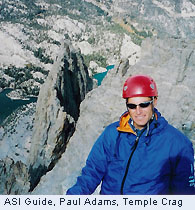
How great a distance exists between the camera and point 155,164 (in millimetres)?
2225

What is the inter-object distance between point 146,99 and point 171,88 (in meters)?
4.56

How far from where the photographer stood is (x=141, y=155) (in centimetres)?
225

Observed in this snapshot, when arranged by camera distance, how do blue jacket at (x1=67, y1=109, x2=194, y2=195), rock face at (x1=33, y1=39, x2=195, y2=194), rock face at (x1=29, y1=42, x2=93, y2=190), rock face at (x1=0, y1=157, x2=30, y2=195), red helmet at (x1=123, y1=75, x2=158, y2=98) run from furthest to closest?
rock face at (x1=29, y1=42, x2=93, y2=190) → rock face at (x1=0, y1=157, x2=30, y2=195) → rock face at (x1=33, y1=39, x2=195, y2=194) → red helmet at (x1=123, y1=75, x2=158, y2=98) → blue jacket at (x1=67, y1=109, x2=194, y2=195)

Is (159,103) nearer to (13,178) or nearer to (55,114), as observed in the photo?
(55,114)

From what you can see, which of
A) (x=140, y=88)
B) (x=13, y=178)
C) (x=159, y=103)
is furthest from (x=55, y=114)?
(x=140, y=88)

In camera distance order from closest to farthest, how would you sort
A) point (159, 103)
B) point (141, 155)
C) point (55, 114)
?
point (141, 155) → point (159, 103) → point (55, 114)

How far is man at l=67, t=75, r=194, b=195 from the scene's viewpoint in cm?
217

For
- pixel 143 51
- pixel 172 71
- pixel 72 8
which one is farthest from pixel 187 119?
pixel 72 8

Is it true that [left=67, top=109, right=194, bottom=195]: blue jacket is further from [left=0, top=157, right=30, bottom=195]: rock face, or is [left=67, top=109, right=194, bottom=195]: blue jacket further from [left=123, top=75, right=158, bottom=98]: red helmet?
[left=0, top=157, right=30, bottom=195]: rock face

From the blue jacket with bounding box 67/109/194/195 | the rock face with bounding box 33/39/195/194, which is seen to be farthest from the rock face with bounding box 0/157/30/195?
the blue jacket with bounding box 67/109/194/195

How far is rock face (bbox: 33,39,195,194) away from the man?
2.71 metres

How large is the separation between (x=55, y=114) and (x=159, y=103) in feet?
19.9

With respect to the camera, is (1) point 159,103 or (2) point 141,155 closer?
(2) point 141,155
